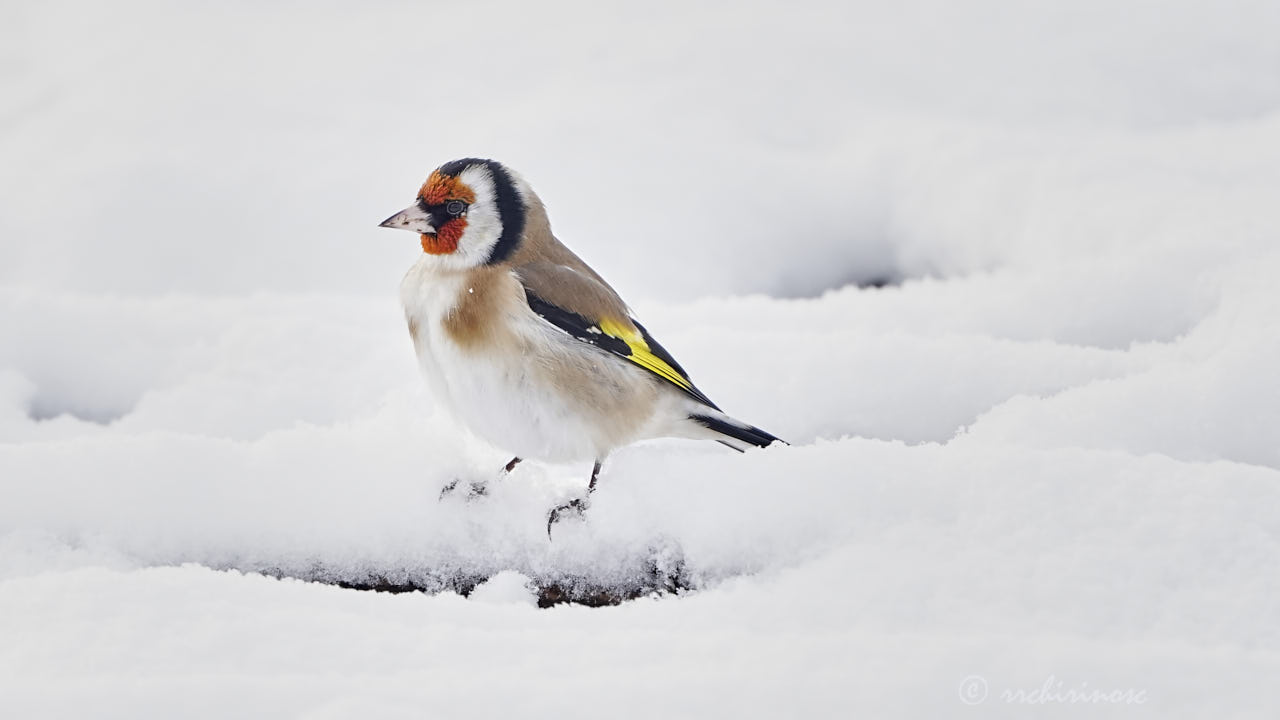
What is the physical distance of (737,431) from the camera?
3.98m

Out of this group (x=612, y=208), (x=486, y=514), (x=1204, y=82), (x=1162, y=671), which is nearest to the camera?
(x=1162, y=671)

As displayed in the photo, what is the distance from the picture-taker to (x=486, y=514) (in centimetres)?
334

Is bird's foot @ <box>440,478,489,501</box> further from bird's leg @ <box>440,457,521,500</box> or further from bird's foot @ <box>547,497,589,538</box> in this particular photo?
bird's foot @ <box>547,497,589,538</box>

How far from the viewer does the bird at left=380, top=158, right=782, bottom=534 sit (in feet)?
11.9

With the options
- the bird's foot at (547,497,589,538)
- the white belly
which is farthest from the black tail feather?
the bird's foot at (547,497,589,538)

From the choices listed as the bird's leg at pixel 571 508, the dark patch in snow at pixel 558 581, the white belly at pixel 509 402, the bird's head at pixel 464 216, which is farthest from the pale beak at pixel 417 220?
the dark patch in snow at pixel 558 581

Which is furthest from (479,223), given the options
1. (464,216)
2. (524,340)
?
(524,340)

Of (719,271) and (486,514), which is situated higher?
(719,271)

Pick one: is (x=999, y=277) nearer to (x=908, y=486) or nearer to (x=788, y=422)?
(x=788, y=422)

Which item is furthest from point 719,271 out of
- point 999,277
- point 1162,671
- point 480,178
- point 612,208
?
point 1162,671

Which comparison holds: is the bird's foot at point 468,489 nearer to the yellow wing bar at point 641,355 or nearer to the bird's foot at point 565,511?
the bird's foot at point 565,511

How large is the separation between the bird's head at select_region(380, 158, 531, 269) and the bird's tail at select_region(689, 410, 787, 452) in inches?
37.3

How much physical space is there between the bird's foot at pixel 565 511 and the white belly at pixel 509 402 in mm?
348

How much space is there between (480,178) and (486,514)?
50.0 inches
